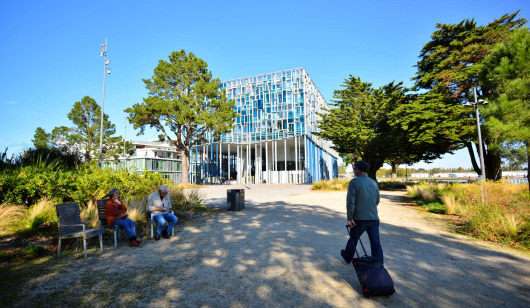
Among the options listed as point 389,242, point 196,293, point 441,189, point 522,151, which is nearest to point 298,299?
→ point 196,293

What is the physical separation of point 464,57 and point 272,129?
25502 millimetres

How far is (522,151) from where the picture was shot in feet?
30.8

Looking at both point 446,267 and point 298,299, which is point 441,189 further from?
point 298,299

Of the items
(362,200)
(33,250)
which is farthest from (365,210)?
(33,250)

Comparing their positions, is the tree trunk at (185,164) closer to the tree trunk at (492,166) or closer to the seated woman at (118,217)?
the seated woman at (118,217)

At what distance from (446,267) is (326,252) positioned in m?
1.93

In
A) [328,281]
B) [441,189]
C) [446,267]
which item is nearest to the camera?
[328,281]

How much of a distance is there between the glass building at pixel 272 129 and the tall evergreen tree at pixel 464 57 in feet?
62.2

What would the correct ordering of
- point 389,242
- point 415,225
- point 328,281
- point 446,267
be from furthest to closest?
1. point 415,225
2. point 389,242
3. point 446,267
4. point 328,281

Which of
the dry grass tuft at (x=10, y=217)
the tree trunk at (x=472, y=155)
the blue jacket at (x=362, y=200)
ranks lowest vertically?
the dry grass tuft at (x=10, y=217)

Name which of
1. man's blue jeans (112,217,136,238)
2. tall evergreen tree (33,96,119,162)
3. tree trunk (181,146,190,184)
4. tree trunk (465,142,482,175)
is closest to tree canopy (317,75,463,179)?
tree trunk (465,142,482,175)

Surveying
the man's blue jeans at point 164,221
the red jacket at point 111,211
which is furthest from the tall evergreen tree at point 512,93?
the red jacket at point 111,211

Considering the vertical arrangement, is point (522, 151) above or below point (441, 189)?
above

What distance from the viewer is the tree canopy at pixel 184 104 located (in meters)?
25.3
